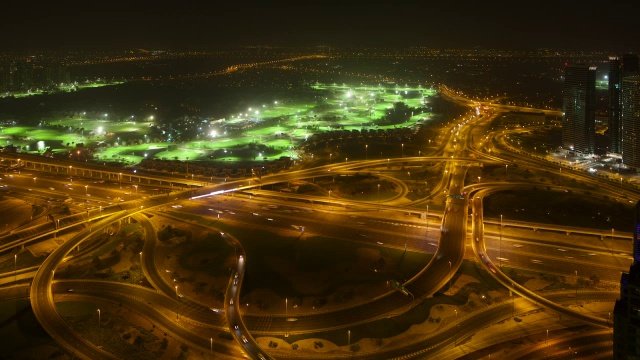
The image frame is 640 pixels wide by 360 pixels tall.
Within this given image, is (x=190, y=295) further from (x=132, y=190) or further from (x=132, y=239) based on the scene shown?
(x=132, y=190)

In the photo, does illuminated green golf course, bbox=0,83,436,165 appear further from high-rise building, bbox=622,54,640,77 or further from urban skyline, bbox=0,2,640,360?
high-rise building, bbox=622,54,640,77

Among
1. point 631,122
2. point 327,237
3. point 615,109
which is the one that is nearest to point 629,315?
point 327,237

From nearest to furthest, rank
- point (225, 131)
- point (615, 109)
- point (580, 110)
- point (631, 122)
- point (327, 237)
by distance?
point (327, 237) → point (631, 122) → point (615, 109) → point (580, 110) → point (225, 131)

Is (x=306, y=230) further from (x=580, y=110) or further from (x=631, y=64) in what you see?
(x=631, y=64)

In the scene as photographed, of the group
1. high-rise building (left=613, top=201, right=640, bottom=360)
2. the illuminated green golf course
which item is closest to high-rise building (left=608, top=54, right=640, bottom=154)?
the illuminated green golf course

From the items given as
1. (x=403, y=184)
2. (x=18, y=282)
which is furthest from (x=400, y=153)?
(x=18, y=282)

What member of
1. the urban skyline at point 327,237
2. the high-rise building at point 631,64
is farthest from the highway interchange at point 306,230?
the high-rise building at point 631,64
